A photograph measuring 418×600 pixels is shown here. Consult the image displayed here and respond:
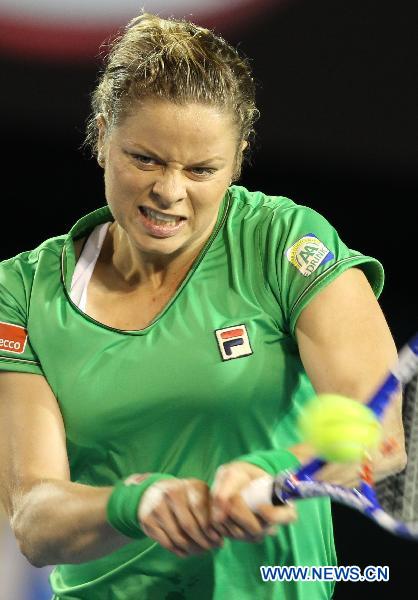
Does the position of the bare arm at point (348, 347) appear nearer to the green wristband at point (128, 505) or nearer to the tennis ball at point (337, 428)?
the tennis ball at point (337, 428)

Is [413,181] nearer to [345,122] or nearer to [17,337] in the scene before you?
[345,122]

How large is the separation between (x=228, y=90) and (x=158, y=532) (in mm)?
692

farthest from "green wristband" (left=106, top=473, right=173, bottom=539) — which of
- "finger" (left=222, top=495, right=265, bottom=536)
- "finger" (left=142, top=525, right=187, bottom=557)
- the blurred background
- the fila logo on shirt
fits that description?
the blurred background

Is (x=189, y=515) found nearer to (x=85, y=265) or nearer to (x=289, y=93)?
(x=85, y=265)

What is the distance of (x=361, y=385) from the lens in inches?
67.9

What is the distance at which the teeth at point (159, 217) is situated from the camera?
1.83m

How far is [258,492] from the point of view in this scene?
61.0 inches

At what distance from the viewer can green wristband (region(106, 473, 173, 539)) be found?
1.60m

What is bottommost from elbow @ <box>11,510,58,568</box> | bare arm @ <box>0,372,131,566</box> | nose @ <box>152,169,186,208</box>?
elbow @ <box>11,510,58,568</box>

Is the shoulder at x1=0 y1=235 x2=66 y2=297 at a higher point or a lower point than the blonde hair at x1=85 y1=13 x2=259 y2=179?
lower

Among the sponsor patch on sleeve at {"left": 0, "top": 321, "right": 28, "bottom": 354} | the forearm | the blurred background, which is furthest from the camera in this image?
the blurred background

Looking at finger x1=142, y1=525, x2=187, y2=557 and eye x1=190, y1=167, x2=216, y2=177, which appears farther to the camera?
eye x1=190, y1=167, x2=216, y2=177

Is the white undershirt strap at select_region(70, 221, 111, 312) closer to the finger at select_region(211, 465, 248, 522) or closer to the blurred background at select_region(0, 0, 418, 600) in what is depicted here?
the finger at select_region(211, 465, 248, 522)

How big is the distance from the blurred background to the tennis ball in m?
2.13
